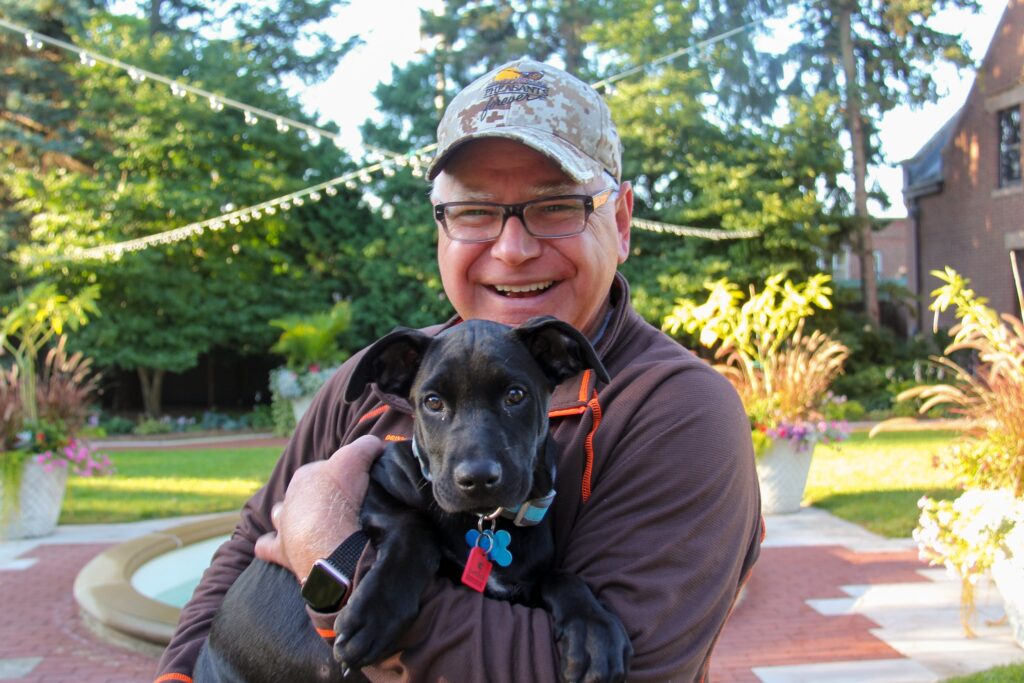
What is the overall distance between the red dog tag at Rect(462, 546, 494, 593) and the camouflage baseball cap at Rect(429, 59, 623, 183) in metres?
0.85

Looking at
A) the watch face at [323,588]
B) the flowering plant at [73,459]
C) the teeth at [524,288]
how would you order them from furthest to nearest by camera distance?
the flowering plant at [73,459]
the teeth at [524,288]
the watch face at [323,588]

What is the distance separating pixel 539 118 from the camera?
1960 mm

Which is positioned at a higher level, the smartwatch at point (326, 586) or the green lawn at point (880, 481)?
the smartwatch at point (326, 586)

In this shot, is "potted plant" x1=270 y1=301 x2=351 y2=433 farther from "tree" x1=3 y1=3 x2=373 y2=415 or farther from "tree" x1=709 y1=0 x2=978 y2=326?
"tree" x1=709 y1=0 x2=978 y2=326

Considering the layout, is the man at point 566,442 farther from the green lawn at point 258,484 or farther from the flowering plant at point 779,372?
the flowering plant at point 779,372

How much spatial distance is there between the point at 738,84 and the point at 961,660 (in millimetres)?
23995

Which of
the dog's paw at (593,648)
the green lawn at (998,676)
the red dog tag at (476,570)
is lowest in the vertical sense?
the green lawn at (998,676)

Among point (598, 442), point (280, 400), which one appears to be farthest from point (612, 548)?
point (280, 400)

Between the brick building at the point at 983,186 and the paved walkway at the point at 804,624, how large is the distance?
17.2 meters

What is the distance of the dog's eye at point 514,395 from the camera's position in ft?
6.01

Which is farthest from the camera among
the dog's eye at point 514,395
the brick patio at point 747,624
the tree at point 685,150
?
the tree at point 685,150

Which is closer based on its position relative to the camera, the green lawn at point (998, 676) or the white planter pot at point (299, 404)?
the green lawn at point (998, 676)

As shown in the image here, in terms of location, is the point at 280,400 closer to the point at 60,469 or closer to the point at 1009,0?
the point at 60,469

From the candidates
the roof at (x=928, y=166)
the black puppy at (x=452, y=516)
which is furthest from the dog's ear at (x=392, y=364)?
the roof at (x=928, y=166)
